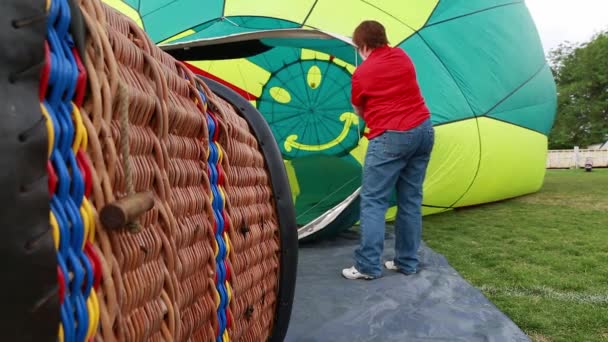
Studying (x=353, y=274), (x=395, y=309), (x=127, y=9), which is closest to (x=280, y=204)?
(x=395, y=309)

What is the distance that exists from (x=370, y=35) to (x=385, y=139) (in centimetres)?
42

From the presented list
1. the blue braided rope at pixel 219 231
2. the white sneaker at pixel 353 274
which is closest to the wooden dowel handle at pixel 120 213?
the blue braided rope at pixel 219 231

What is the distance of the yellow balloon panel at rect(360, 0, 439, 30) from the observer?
9.81 ft

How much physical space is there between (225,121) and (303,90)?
9.47 feet

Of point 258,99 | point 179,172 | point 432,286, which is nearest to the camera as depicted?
point 179,172

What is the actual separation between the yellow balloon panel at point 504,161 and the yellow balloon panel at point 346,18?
0.82 metres

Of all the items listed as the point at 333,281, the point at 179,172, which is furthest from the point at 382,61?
the point at 179,172

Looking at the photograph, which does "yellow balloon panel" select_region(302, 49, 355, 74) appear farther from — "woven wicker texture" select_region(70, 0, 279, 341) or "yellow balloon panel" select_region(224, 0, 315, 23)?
"woven wicker texture" select_region(70, 0, 279, 341)

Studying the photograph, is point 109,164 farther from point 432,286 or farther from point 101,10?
point 432,286

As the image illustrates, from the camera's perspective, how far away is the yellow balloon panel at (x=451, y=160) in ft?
9.93

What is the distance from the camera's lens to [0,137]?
281 millimetres

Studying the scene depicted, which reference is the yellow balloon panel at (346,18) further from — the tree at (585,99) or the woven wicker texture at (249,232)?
the tree at (585,99)

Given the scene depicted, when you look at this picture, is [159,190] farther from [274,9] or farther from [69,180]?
[274,9]

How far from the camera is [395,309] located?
162 centimetres
